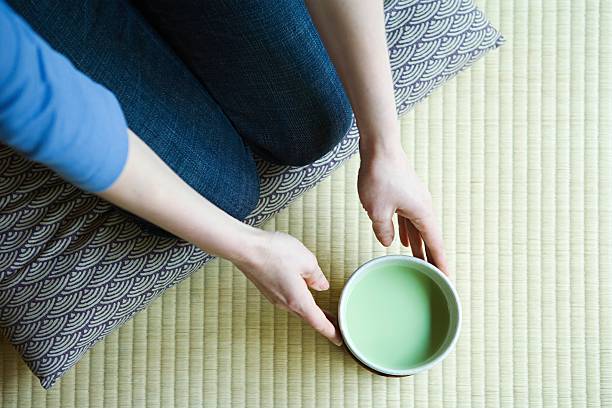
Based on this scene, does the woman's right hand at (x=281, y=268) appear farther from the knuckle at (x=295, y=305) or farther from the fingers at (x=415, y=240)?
the fingers at (x=415, y=240)

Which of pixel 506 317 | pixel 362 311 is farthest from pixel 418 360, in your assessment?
pixel 506 317

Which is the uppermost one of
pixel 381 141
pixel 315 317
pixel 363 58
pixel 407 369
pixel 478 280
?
pixel 363 58

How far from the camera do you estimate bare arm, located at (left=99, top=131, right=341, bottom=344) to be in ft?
1.88

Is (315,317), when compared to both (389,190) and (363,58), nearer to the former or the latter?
(389,190)

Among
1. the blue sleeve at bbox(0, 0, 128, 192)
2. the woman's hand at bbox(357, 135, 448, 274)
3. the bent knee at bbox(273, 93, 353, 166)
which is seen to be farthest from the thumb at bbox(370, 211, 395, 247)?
the blue sleeve at bbox(0, 0, 128, 192)

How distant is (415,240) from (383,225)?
105 millimetres

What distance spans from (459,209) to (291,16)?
17.5 inches

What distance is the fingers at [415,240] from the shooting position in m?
0.87

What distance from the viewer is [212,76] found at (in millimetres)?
784

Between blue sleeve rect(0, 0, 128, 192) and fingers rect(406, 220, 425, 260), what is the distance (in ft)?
1.50

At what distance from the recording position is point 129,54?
0.74 meters

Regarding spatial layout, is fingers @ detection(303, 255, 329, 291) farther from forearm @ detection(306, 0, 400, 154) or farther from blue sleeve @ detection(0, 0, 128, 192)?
blue sleeve @ detection(0, 0, 128, 192)

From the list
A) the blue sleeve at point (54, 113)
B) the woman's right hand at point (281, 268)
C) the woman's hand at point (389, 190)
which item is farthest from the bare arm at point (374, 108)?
the blue sleeve at point (54, 113)

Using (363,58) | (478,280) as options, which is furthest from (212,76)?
(478,280)
